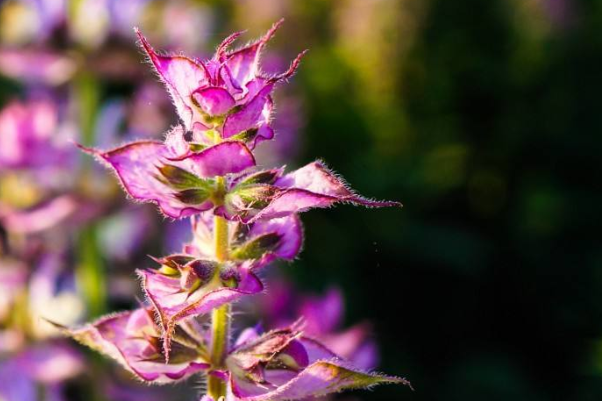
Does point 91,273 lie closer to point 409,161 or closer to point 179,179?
point 179,179

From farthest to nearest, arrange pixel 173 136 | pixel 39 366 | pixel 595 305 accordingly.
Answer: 1. pixel 595 305
2. pixel 39 366
3. pixel 173 136

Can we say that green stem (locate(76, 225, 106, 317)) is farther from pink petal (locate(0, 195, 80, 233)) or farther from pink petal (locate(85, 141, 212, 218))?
pink petal (locate(85, 141, 212, 218))

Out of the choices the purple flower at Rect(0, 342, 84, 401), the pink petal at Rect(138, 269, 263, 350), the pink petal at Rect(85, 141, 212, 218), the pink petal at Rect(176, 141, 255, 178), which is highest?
the pink petal at Rect(176, 141, 255, 178)

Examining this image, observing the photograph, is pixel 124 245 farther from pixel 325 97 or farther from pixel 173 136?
pixel 325 97

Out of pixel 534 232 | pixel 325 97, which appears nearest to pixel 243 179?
pixel 534 232

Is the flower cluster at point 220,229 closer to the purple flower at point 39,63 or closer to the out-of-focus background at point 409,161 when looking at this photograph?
the out-of-focus background at point 409,161

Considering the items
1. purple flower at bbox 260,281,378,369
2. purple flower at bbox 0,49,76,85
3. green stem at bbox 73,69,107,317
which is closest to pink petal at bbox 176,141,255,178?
purple flower at bbox 260,281,378,369
